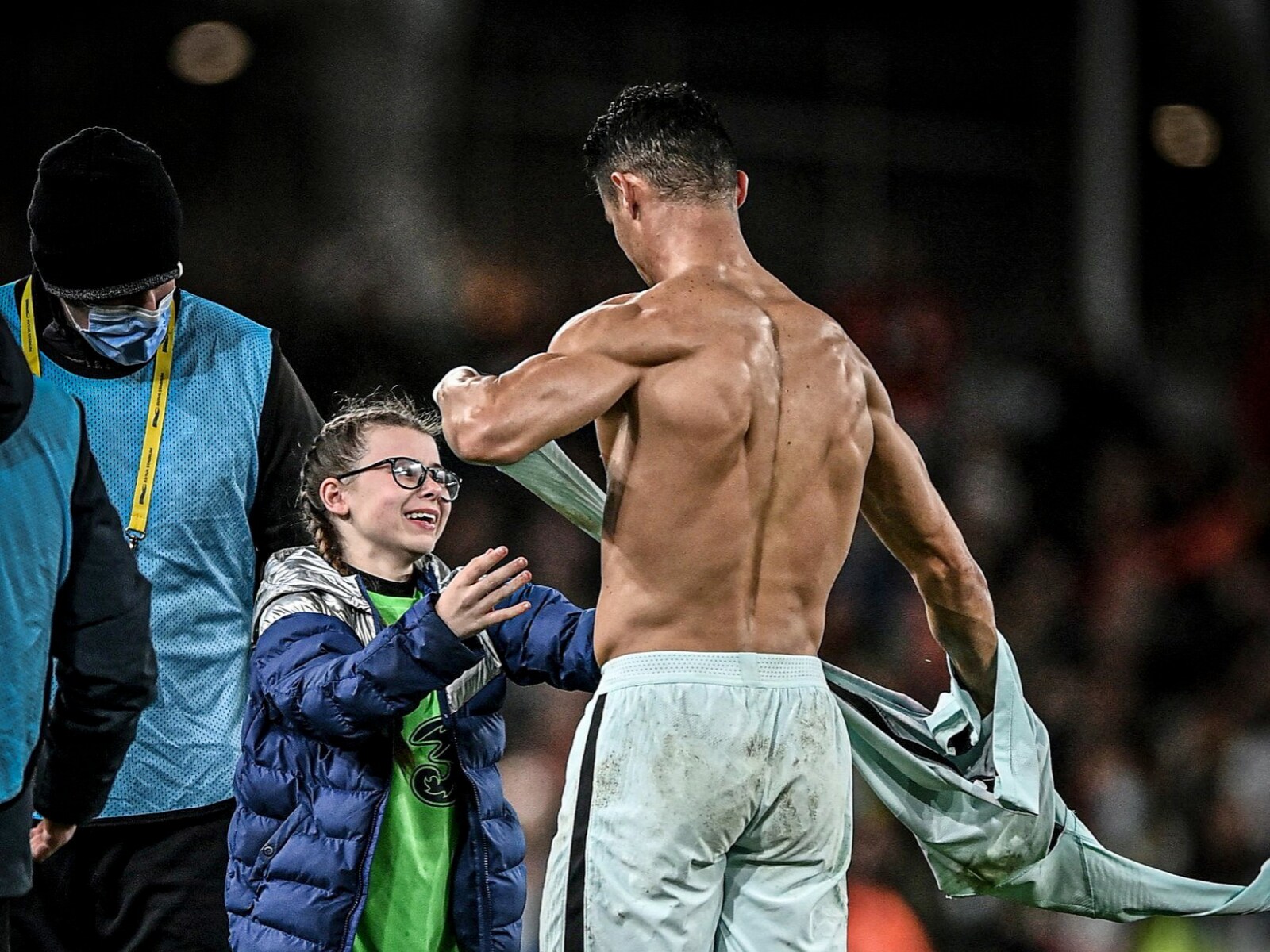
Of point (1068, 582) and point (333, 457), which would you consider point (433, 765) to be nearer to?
point (333, 457)

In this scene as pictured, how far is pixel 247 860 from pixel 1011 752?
136cm

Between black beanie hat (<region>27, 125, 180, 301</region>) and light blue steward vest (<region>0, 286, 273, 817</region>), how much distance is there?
0.21m

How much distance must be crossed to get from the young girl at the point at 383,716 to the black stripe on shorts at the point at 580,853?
0.21 m

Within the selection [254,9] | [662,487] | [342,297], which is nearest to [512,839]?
[662,487]

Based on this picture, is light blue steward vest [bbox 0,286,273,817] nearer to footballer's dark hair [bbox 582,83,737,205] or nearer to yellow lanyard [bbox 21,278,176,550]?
yellow lanyard [bbox 21,278,176,550]

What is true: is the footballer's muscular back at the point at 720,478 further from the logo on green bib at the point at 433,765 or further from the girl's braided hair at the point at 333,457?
the girl's braided hair at the point at 333,457

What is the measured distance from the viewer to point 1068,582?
7.75 meters

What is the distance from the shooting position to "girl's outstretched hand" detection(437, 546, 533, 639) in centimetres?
259

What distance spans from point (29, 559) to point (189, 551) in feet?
2.64

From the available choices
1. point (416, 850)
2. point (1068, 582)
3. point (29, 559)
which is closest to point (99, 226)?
point (29, 559)

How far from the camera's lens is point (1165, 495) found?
8.38 metres

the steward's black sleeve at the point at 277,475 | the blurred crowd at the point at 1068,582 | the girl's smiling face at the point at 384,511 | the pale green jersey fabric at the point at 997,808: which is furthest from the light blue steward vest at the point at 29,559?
the blurred crowd at the point at 1068,582

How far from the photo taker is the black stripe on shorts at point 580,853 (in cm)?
258

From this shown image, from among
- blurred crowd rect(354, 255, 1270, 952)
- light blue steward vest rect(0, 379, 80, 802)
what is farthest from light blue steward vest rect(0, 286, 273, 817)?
blurred crowd rect(354, 255, 1270, 952)
